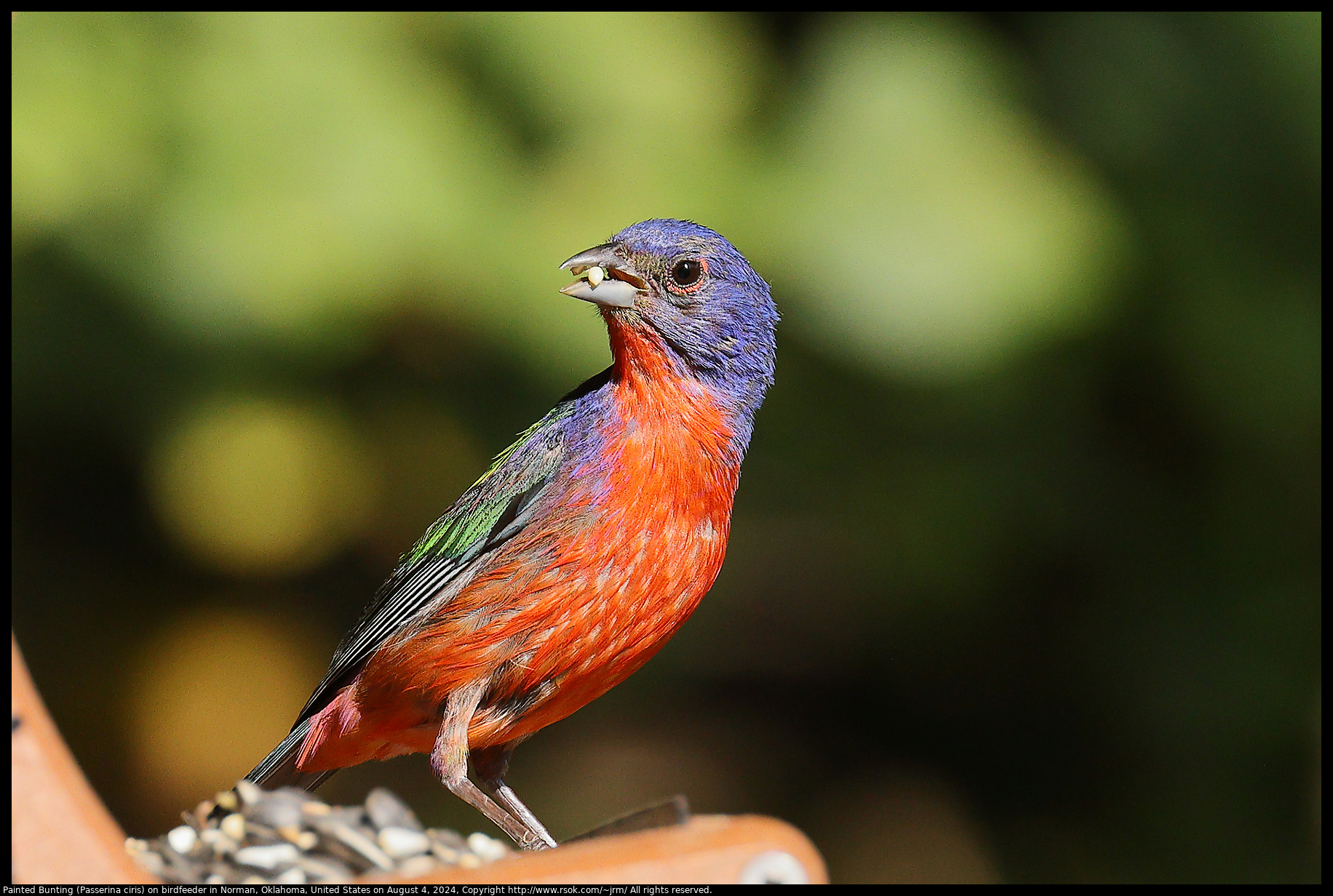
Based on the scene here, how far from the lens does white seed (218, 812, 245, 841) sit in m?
2.39

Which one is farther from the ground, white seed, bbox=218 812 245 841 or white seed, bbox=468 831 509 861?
white seed, bbox=218 812 245 841

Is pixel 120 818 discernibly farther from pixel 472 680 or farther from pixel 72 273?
pixel 472 680

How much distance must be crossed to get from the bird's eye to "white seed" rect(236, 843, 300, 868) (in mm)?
1621

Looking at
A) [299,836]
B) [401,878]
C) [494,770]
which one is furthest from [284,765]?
[401,878]

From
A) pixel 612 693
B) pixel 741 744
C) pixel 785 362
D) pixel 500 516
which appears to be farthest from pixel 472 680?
pixel 741 744

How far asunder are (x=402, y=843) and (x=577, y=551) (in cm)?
77

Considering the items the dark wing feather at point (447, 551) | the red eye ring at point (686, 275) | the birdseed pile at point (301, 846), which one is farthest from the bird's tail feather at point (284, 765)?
the red eye ring at point (686, 275)

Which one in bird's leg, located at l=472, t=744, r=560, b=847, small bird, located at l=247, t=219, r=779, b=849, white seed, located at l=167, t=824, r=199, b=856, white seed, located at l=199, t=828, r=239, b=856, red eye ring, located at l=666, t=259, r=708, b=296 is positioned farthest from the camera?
bird's leg, located at l=472, t=744, r=560, b=847

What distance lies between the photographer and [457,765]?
285 centimetres

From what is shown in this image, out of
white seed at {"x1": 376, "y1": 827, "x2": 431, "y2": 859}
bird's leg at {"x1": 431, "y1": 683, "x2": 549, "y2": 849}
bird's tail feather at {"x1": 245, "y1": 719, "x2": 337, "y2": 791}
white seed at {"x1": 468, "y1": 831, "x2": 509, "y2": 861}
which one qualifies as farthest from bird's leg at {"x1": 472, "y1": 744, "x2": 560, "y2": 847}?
white seed at {"x1": 376, "y1": 827, "x2": 431, "y2": 859}

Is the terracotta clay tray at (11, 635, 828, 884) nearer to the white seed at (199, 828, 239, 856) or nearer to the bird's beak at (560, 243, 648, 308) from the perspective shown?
the white seed at (199, 828, 239, 856)

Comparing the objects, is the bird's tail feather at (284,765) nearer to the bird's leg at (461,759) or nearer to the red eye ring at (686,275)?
the bird's leg at (461,759)

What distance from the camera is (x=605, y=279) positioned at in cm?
309

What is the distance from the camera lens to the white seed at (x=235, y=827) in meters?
2.39
